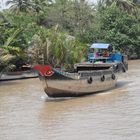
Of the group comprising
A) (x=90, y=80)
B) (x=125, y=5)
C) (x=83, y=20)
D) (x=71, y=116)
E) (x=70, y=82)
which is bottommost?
(x=71, y=116)

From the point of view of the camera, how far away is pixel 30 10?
1722 inches

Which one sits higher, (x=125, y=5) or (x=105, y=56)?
(x=125, y=5)

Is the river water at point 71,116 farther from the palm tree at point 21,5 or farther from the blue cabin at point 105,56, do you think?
the palm tree at point 21,5

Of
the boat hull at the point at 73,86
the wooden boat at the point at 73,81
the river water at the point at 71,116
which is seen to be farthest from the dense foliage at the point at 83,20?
the river water at the point at 71,116

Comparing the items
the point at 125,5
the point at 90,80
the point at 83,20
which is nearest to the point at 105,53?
the point at 90,80

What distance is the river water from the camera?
37.4 ft

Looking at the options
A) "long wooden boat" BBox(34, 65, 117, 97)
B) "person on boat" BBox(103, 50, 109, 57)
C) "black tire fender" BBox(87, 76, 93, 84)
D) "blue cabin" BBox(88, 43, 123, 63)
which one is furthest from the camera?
"person on boat" BBox(103, 50, 109, 57)

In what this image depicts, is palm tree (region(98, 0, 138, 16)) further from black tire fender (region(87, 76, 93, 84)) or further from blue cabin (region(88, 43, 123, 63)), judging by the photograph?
black tire fender (region(87, 76, 93, 84))

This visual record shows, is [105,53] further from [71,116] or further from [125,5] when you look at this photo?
[125,5]

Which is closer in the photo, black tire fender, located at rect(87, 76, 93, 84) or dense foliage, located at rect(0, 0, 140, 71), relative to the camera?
black tire fender, located at rect(87, 76, 93, 84)

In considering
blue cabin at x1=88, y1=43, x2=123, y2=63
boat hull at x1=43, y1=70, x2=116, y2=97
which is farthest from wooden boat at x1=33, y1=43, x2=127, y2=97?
blue cabin at x1=88, y1=43, x2=123, y2=63

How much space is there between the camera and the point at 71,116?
1394 centimetres

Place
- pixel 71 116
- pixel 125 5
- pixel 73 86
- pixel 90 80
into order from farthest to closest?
pixel 125 5, pixel 90 80, pixel 73 86, pixel 71 116

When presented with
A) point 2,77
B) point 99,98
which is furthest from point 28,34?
point 99,98
